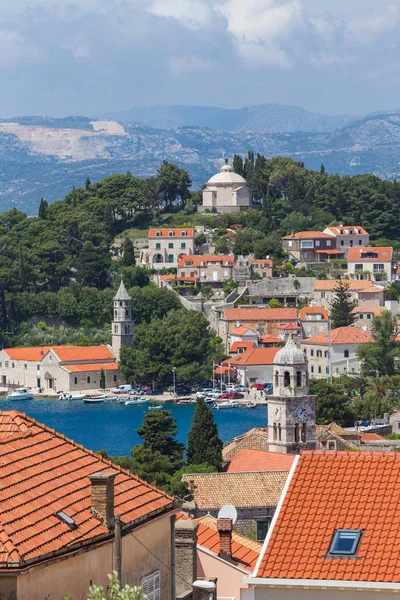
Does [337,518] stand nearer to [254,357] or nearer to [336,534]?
[336,534]

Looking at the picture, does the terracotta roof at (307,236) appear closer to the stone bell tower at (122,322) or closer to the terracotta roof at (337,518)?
the stone bell tower at (122,322)

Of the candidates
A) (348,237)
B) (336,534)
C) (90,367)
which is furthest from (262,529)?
(348,237)

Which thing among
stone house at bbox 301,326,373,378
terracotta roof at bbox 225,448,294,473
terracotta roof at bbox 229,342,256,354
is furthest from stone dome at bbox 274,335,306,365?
terracotta roof at bbox 229,342,256,354

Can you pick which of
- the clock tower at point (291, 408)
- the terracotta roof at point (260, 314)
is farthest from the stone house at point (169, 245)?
the clock tower at point (291, 408)

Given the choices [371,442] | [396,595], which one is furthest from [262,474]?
[396,595]

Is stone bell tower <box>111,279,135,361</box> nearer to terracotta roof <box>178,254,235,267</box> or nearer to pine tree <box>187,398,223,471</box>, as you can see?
terracotta roof <box>178,254,235,267</box>
